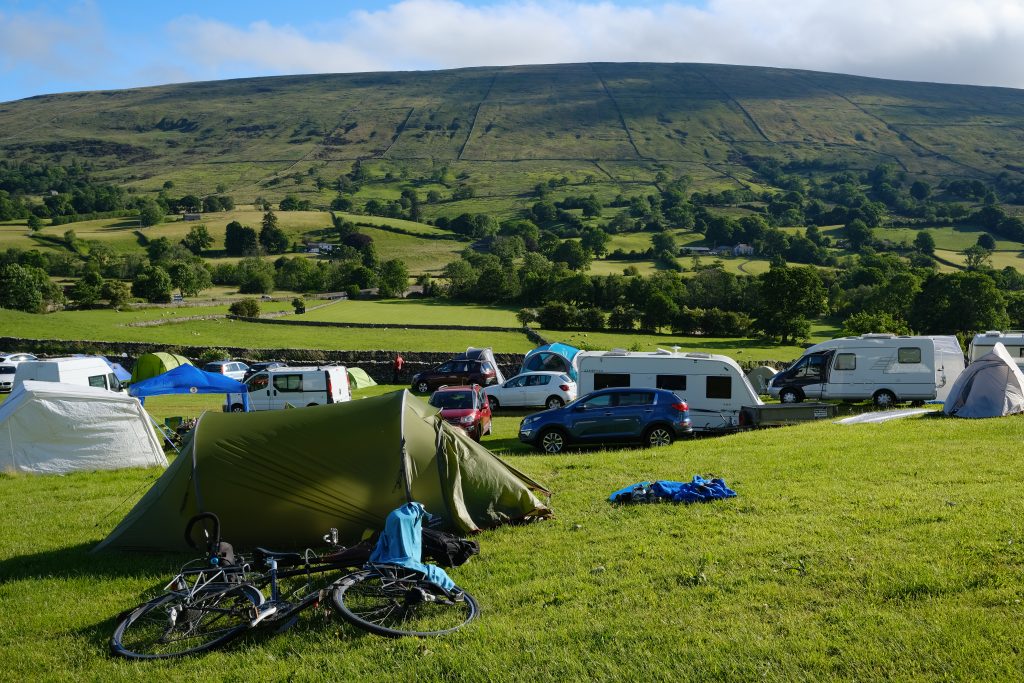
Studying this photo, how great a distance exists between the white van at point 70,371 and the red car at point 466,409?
1467 cm

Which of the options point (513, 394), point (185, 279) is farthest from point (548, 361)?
point (185, 279)

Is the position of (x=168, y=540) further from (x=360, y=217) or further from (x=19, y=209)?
(x=19, y=209)

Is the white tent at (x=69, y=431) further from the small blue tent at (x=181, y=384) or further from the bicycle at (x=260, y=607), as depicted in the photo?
the bicycle at (x=260, y=607)

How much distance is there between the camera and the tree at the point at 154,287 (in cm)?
7494

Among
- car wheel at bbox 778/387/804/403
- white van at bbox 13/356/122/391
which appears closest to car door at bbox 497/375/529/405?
car wheel at bbox 778/387/804/403

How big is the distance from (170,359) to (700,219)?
124 metres

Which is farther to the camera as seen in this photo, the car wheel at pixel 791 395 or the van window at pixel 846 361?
the car wheel at pixel 791 395

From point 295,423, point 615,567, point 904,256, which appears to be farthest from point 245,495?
point 904,256

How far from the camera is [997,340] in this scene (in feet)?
93.9

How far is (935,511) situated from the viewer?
9656 millimetres

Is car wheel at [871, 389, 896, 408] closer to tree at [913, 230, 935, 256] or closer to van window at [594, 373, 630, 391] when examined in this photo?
van window at [594, 373, 630, 391]

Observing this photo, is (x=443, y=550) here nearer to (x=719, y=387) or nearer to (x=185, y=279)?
(x=719, y=387)

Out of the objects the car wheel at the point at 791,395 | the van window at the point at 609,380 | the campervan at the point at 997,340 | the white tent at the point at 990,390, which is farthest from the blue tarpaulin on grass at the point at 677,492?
the campervan at the point at 997,340

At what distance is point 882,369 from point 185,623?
23755 mm
